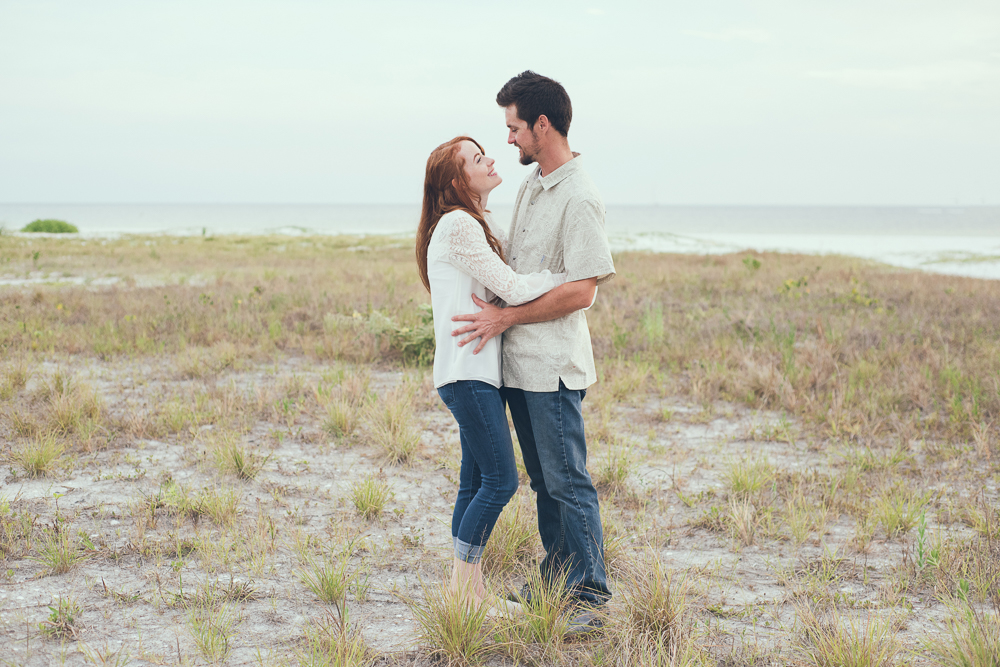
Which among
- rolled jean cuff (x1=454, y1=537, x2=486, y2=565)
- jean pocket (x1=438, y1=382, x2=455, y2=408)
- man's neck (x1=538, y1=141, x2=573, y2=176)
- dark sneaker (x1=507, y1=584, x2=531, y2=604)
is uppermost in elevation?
man's neck (x1=538, y1=141, x2=573, y2=176)

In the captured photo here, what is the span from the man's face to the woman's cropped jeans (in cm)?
106

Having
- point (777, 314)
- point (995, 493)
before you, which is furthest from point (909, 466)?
point (777, 314)

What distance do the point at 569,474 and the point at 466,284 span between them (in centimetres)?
98

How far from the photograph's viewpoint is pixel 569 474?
2.91 meters

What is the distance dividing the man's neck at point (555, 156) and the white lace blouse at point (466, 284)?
458 mm

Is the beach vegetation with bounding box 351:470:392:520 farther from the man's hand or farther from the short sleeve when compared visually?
the short sleeve

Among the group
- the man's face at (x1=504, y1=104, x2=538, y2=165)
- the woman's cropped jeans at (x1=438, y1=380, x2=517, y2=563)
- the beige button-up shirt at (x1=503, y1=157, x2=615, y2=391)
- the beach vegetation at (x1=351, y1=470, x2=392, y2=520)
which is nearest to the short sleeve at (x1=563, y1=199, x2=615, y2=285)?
the beige button-up shirt at (x1=503, y1=157, x2=615, y2=391)

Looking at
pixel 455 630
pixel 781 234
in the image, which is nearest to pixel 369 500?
pixel 455 630

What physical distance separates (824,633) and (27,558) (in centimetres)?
406

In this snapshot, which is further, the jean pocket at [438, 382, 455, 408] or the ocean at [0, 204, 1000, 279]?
the ocean at [0, 204, 1000, 279]

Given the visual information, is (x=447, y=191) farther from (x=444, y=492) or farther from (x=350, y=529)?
(x=444, y=492)

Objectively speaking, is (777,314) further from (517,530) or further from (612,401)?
(517,530)

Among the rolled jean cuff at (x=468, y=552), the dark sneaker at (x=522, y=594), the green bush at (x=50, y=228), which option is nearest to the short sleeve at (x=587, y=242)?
the rolled jean cuff at (x=468, y=552)

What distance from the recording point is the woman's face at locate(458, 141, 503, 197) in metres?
2.81
